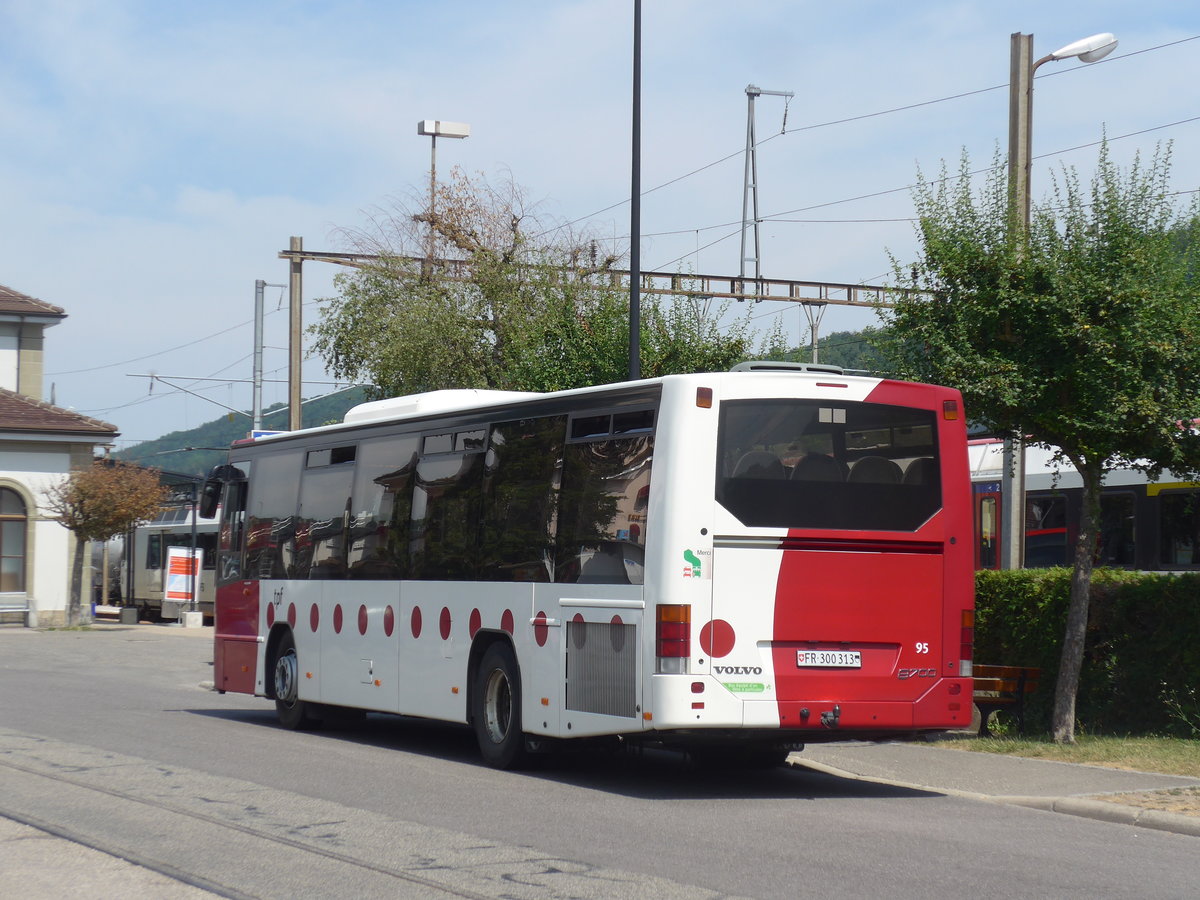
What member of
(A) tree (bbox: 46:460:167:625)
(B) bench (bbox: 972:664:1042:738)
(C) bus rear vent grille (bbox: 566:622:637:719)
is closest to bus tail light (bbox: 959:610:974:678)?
(C) bus rear vent grille (bbox: 566:622:637:719)

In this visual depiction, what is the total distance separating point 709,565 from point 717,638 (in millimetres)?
518

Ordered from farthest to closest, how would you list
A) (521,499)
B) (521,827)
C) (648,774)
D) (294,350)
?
(294,350), (648,774), (521,499), (521,827)

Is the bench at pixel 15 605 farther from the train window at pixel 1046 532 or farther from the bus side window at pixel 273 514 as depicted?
the train window at pixel 1046 532

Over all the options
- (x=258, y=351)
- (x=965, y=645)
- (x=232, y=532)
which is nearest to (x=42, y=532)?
(x=258, y=351)

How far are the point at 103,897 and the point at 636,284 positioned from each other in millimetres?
15293

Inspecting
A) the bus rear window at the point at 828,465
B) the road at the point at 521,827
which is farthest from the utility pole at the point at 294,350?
the bus rear window at the point at 828,465

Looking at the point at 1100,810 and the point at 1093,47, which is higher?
the point at 1093,47

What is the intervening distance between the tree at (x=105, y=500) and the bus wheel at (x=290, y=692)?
83.3 feet

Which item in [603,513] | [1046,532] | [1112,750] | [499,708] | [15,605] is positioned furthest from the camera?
[15,605]

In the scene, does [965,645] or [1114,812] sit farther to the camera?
[965,645]

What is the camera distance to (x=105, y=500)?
4091 centimetres

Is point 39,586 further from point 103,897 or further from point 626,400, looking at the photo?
point 103,897

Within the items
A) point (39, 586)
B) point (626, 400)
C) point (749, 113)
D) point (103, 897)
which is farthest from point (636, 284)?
point (39, 586)

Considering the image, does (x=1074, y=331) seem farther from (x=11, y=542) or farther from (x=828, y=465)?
(x=11, y=542)
